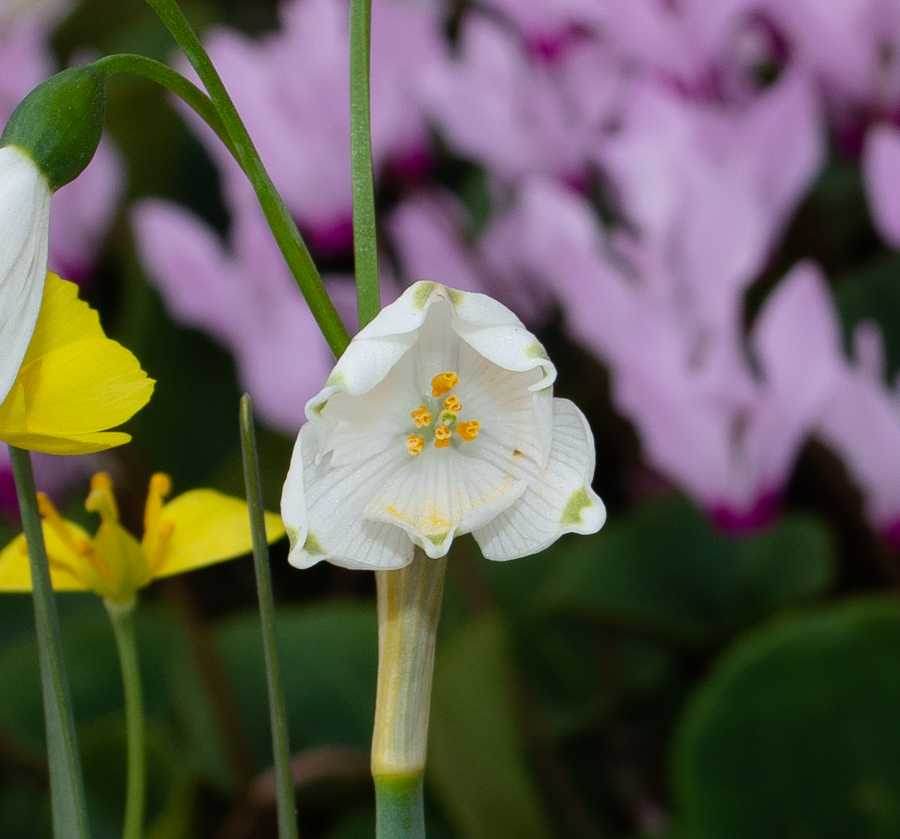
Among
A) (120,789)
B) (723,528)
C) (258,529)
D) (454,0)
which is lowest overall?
(120,789)

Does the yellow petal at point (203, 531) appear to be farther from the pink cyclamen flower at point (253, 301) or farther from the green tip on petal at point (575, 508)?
the pink cyclamen flower at point (253, 301)

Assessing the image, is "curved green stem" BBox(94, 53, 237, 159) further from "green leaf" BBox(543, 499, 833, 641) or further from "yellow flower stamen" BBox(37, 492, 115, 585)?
"green leaf" BBox(543, 499, 833, 641)

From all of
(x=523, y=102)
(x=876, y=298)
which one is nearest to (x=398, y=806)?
(x=523, y=102)

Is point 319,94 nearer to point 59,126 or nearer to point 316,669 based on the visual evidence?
point 316,669

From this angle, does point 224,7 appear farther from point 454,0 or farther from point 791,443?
point 791,443

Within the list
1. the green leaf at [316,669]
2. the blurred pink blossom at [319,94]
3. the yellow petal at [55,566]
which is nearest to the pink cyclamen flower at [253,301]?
the blurred pink blossom at [319,94]

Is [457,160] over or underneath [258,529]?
underneath

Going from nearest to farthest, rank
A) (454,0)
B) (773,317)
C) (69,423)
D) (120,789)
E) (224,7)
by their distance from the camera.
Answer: (69,423) → (773,317) → (120,789) → (454,0) → (224,7)

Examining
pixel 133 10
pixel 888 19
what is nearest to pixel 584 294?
pixel 888 19
